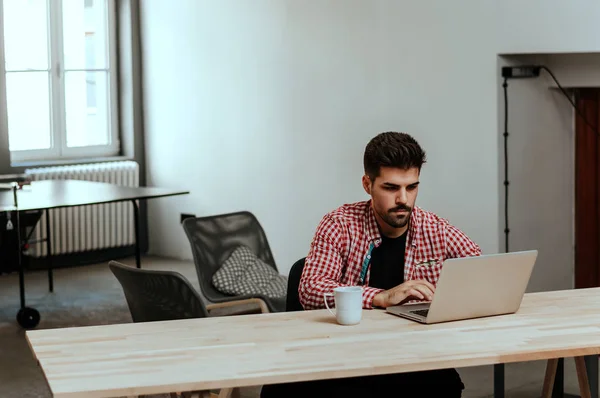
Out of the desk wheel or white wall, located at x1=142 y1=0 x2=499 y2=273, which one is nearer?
white wall, located at x1=142 y1=0 x2=499 y2=273

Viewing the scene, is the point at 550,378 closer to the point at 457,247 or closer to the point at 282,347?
the point at 457,247

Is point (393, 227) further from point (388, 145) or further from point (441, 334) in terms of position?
point (441, 334)

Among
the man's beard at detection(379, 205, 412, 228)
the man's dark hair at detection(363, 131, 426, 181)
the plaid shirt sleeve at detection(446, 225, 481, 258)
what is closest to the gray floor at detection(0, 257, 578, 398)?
the plaid shirt sleeve at detection(446, 225, 481, 258)

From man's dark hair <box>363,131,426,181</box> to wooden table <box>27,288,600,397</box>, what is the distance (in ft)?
1.64

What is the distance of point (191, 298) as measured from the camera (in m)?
3.72

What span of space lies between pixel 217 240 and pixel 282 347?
223cm

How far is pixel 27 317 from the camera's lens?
6.38 metres

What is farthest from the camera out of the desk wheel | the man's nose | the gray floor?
the desk wheel

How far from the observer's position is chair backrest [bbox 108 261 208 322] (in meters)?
3.71

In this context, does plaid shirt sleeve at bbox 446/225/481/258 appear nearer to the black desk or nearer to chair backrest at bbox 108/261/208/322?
chair backrest at bbox 108/261/208/322

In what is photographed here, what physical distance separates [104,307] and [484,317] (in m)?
4.16

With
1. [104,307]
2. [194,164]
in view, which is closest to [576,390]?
[104,307]

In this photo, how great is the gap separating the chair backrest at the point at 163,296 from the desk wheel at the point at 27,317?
2.84 m

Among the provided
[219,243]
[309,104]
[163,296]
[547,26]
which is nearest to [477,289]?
A: [163,296]
